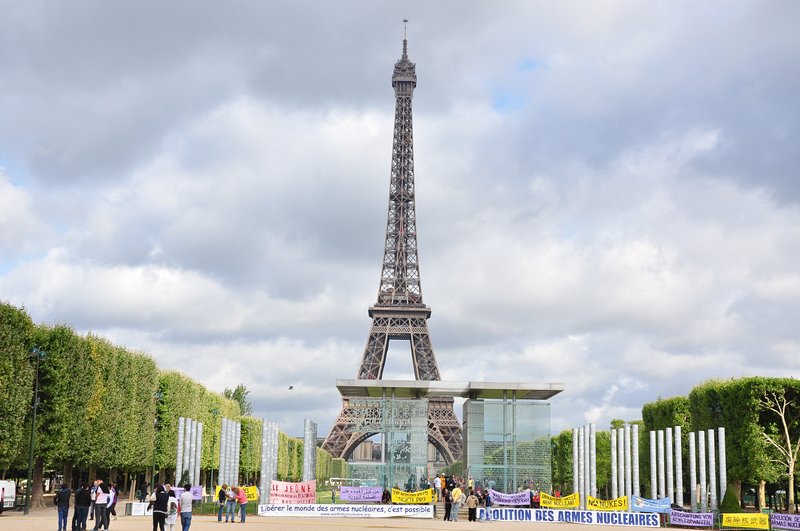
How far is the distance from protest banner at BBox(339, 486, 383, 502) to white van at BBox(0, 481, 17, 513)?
15856 millimetres

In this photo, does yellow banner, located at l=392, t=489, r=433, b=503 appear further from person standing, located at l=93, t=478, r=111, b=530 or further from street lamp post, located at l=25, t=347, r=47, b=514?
street lamp post, located at l=25, t=347, r=47, b=514

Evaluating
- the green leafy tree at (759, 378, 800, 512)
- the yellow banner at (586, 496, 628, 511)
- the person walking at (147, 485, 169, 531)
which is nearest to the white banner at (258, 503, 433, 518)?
the yellow banner at (586, 496, 628, 511)

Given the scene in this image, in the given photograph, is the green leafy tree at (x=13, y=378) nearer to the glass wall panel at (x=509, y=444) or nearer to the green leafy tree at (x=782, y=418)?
the glass wall panel at (x=509, y=444)

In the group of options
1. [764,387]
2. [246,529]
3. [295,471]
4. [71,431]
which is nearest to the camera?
[246,529]

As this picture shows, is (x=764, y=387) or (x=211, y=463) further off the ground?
(x=764, y=387)

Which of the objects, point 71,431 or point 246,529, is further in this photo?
point 71,431

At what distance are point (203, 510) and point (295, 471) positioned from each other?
176 ft

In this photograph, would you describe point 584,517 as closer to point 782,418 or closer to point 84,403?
point 782,418

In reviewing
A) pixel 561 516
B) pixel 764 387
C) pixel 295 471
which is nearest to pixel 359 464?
pixel 561 516

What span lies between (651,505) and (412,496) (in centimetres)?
1068

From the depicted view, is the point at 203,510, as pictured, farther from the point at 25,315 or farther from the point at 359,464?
the point at 25,315

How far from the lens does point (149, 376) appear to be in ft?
192

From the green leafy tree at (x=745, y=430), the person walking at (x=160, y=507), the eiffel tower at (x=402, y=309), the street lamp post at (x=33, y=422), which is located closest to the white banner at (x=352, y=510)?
the street lamp post at (x=33, y=422)

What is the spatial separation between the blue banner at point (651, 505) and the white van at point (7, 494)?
2888 centimetres
